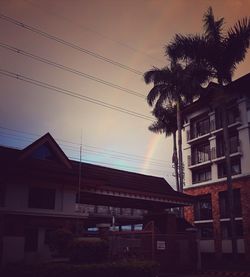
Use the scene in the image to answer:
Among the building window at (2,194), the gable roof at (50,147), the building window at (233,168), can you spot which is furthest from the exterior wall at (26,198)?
the building window at (233,168)

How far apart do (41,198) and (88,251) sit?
24.4 feet

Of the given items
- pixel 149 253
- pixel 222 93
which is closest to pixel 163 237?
pixel 149 253

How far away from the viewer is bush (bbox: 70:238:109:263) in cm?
1634

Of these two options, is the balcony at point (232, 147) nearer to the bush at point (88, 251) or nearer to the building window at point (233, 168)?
the building window at point (233, 168)

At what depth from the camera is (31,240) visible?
21.5m

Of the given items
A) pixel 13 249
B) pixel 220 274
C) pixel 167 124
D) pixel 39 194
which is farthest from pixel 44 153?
pixel 167 124

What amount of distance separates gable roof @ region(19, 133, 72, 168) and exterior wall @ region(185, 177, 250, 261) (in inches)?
842

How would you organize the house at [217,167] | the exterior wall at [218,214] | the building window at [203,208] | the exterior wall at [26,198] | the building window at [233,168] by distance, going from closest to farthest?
the exterior wall at [26,198]
the exterior wall at [218,214]
the house at [217,167]
the building window at [233,168]
the building window at [203,208]

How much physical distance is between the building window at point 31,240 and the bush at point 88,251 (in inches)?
230

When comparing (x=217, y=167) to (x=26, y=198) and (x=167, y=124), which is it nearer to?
(x=167, y=124)

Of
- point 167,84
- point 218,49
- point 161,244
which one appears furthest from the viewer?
point 167,84

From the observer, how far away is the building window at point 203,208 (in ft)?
142

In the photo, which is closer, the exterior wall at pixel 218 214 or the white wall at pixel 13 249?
the white wall at pixel 13 249

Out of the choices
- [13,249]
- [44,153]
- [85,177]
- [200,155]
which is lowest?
[13,249]
